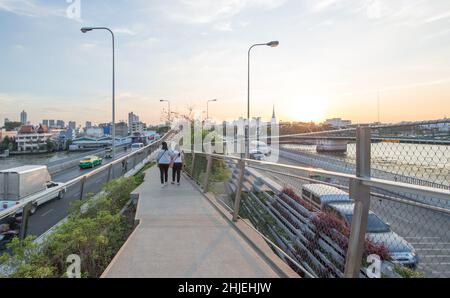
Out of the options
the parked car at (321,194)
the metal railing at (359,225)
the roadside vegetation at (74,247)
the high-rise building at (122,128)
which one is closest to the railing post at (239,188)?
the metal railing at (359,225)

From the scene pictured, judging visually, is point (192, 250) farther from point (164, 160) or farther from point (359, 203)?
point (164, 160)

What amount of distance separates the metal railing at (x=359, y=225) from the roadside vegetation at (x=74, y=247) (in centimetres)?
237

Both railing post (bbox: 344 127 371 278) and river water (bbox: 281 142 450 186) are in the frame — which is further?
railing post (bbox: 344 127 371 278)

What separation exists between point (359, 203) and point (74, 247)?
3.42 metres

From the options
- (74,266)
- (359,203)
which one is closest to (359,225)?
(359,203)

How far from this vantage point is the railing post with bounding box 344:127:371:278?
2.34 m

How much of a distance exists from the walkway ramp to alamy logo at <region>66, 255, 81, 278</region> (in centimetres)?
34

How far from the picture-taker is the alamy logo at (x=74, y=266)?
322cm

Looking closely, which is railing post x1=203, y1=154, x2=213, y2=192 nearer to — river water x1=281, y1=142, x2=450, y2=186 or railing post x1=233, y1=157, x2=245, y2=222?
railing post x1=233, y1=157, x2=245, y2=222

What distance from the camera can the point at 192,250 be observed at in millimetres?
3902

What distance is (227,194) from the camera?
21.5ft

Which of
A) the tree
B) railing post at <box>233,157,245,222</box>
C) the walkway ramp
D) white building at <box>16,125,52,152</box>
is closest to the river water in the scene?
the walkway ramp
